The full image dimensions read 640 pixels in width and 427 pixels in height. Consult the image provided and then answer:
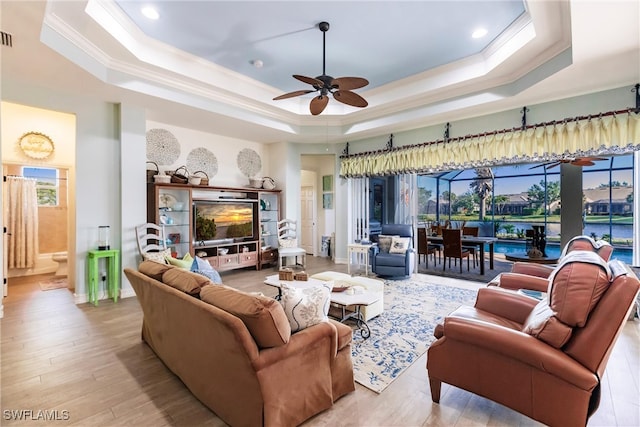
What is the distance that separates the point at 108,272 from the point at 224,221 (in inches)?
79.8

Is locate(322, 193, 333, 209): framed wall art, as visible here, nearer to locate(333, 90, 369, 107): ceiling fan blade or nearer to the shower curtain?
locate(333, 90, 369, 107): ceiling fan blade


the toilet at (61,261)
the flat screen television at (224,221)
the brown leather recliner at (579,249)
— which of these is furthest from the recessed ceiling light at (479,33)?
the toilet at (61,261)

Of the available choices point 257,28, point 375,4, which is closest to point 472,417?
point 375,4

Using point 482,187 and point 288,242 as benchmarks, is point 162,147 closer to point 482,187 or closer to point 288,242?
point 288,242

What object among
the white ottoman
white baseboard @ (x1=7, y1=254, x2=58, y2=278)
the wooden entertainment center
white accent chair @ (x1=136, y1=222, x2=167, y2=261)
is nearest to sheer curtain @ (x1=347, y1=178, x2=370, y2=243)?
the wooden entertainment center

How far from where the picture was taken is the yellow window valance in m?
→ 3.55

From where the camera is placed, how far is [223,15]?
315cm

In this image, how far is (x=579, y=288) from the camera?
1.48m

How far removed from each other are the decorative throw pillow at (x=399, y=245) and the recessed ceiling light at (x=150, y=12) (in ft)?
15.3

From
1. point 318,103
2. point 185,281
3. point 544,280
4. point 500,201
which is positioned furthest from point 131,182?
point 500,201

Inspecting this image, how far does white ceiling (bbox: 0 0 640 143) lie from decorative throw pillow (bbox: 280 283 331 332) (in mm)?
2806

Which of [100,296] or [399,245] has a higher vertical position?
[399,245]

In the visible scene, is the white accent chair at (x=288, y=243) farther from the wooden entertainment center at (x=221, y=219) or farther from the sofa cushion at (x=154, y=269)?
the sofa cushion at (x=154, y=269)

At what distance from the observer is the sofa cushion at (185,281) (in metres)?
1.99
